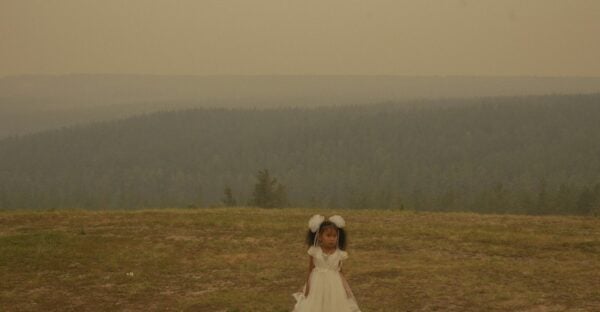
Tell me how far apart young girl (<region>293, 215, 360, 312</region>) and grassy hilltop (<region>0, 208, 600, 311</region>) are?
2505 mm

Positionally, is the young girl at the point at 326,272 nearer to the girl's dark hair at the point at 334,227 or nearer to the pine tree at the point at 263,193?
the girl's dark hair at the point at 334,227

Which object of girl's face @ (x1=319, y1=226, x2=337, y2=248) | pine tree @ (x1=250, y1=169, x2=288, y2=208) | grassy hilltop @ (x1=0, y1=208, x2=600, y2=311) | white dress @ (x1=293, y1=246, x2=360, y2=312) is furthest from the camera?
pine tree @ (x1=250, y1=169, x2=288, y2=208)

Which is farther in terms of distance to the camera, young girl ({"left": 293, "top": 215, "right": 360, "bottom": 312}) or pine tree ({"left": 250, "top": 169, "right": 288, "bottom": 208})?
pine tree ({"left": 250, "top": 169, "right": 288, "bottom": 208})

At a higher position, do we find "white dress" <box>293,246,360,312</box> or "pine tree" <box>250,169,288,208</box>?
"pine tree" <box>250,169,288,208</box>

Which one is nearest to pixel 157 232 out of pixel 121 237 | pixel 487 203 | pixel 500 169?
pixel 121 237

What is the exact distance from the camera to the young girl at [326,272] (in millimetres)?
9953

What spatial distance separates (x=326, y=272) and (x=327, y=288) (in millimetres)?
265

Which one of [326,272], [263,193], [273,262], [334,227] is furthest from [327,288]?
[263,193]

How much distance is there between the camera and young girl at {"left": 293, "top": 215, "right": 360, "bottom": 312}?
995cm

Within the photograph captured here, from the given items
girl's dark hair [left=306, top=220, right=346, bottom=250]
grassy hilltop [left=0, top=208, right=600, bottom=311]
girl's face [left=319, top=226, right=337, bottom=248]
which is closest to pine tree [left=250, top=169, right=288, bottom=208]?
grassy hilltop [left=0, top=208, right=600, bottom=311]

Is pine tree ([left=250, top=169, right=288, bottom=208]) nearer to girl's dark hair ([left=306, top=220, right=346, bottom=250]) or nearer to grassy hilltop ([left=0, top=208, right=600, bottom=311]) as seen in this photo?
grassy hilltop ([left=0, top=208, right=600, bottom=311])

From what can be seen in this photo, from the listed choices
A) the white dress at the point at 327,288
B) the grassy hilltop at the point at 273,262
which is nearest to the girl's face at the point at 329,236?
the white dress at the point at 327,288

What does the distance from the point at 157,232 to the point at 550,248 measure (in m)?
12.5

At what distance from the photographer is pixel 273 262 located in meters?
16.4
